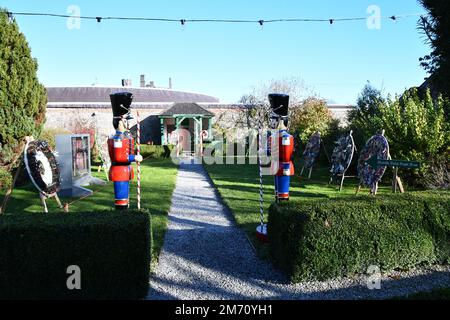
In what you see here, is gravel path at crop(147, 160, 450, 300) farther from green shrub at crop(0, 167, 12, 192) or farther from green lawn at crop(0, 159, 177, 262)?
green shrub at crop(0, 167, 12, 192)

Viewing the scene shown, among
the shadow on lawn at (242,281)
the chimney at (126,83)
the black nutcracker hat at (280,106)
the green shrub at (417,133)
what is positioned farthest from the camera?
the chimney at (126,83)

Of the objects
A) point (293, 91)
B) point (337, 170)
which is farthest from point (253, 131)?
point (337, 170)

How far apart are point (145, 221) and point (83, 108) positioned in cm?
2549

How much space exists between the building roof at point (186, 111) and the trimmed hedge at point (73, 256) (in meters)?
22.5

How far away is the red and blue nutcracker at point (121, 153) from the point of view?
6109 mm

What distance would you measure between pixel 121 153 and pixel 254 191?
5357 millimetres

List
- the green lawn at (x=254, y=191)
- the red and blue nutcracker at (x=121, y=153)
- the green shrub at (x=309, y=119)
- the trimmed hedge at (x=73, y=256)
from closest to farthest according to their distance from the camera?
the trimmed hedge at (x=73, y=256) < the red and blue nutcracker at (x=121, y=153) < the green lawn at (x=254, y=191) < the green shrub at (x=309, y=119)

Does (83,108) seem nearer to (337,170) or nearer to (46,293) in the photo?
(337,170)

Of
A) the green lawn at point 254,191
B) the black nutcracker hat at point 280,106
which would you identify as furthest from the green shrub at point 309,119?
the black nutcracker hat at point 280,106

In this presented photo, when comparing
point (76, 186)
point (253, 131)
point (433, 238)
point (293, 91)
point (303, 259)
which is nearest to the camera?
point (303, 259)

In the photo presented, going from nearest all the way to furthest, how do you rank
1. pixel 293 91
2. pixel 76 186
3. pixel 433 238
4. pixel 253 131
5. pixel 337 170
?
pixel 433 238
pixel 76 186
pixel 337 170
pixel 253 131
pixel 293 91

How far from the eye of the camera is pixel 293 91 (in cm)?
2934
